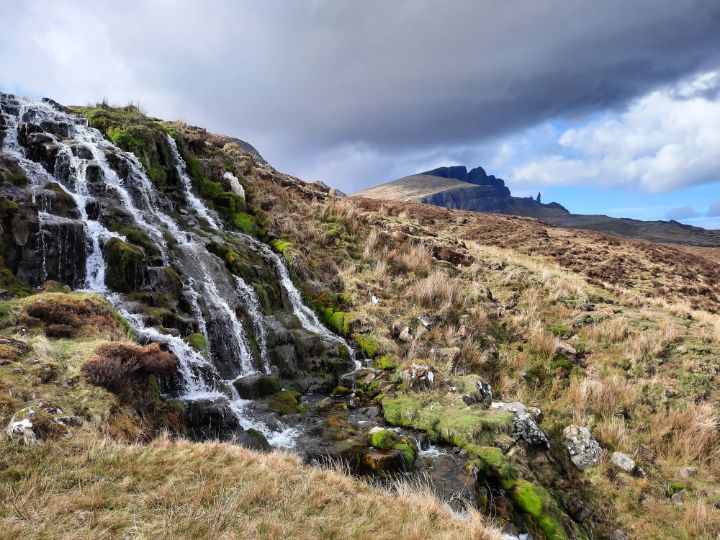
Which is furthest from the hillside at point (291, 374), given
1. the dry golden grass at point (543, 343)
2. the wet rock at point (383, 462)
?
the dry golden grass at point (543, 343)

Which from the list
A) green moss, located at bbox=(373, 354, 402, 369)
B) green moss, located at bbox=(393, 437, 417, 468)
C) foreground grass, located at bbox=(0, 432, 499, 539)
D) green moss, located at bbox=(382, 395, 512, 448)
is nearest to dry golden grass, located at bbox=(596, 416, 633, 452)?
green moss, located at bbox=(382, 395, 512, 448)

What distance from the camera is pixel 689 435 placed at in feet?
35.4

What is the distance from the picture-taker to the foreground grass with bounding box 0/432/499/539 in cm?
445

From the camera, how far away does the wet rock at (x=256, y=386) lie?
1138 centimetres

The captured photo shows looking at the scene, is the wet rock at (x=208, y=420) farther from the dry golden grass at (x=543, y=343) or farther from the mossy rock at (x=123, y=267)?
the dry golden grass at (x=543, y=343)

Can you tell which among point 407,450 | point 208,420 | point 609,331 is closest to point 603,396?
point 609,331

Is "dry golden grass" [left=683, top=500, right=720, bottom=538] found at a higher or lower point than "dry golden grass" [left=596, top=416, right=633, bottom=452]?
lower

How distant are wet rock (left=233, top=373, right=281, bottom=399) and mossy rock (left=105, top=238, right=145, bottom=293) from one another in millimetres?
4399

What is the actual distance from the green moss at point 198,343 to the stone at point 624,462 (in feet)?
34.5

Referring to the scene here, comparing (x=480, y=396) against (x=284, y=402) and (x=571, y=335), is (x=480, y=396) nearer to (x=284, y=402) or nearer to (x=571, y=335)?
(x=284, y=402)

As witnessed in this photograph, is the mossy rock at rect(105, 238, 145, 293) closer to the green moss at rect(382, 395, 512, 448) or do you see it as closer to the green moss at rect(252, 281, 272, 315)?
the green moss at rect(252, 281, 272, 315)

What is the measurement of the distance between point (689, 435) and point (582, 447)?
8.90 feet

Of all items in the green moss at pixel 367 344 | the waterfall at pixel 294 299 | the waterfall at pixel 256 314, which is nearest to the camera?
the waterfall at pixel 256 314

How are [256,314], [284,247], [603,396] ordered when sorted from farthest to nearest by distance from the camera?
[284,247] → [256,314] → [603,396]
